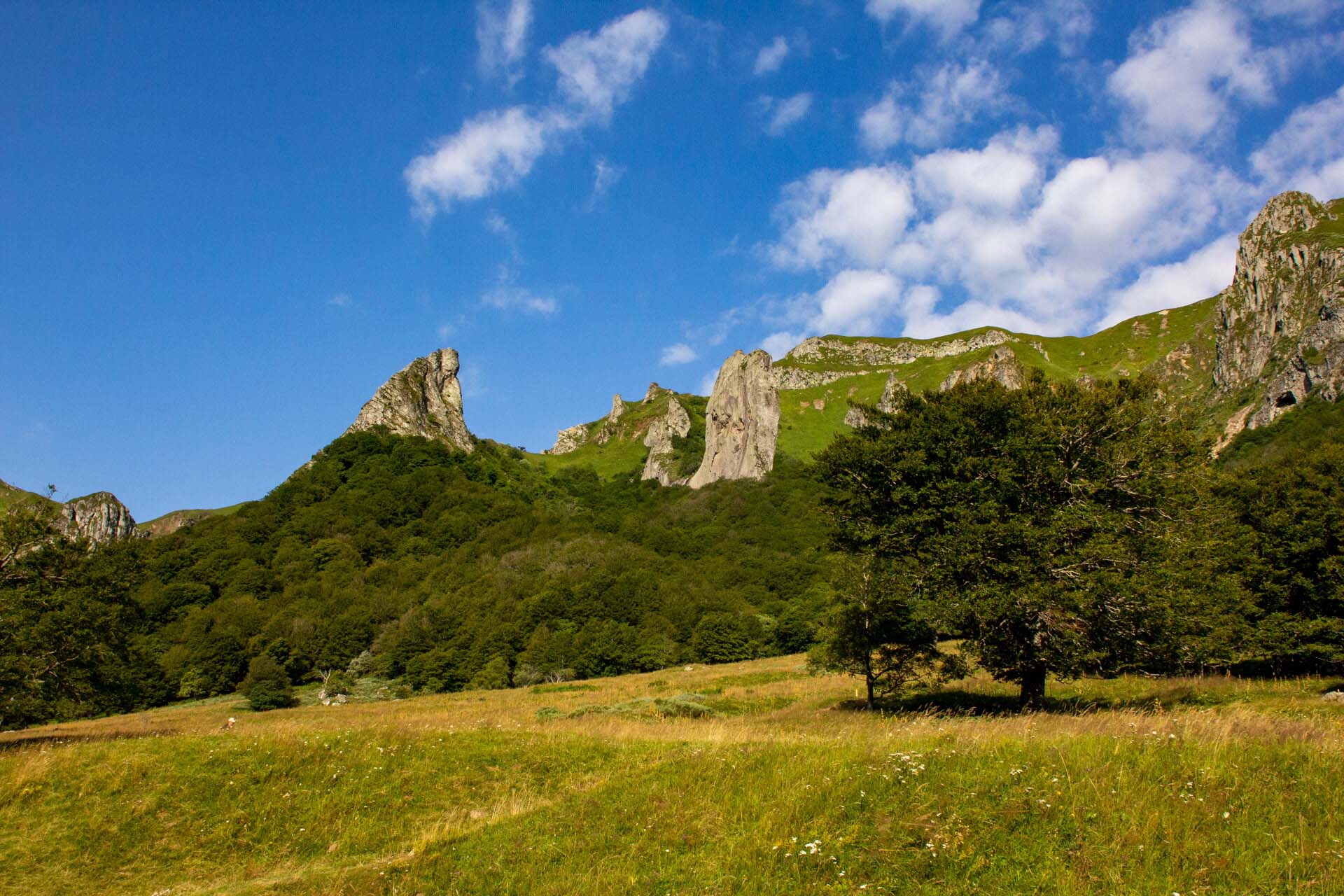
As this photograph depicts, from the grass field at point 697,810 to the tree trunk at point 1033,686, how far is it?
14.1 feet

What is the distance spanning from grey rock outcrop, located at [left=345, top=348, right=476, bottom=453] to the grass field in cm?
14222

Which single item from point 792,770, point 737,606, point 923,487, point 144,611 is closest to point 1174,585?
point 923,487

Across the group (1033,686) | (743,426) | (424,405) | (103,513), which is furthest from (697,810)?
(103,513)

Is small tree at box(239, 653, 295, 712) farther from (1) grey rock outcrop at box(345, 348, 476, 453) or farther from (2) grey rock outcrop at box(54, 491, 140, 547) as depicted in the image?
(1) grey rock outcrop at box(345, 348, 476, 453)

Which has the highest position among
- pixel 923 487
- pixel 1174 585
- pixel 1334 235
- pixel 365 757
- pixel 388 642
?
pixel 1334 235

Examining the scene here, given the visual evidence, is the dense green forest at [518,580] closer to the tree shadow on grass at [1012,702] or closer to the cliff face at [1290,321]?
the tree shadow on grass at [1012,702]

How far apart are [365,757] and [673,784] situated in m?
6.37

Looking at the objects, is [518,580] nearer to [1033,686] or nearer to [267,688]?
[267,688]

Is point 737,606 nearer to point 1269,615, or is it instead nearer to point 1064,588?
point 1269,615

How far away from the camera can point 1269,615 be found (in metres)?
24.2

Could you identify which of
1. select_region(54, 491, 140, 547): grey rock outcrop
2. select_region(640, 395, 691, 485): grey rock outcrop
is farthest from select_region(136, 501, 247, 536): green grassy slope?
select_region(640, 395, 691, 485): grey rock outcrop

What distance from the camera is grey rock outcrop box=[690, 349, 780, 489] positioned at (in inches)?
6220

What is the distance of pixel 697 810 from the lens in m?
9.19

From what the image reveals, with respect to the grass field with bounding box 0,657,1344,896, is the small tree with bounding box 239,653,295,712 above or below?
below
